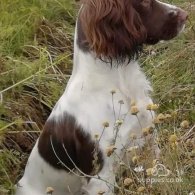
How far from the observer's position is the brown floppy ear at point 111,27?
381cm

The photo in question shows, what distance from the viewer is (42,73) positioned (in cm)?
525

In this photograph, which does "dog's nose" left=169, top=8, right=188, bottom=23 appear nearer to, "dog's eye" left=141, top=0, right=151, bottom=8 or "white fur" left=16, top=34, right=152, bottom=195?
"dog's eye" left=141, top=0, right=151, bottom=8

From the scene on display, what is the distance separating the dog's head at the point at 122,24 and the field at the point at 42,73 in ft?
1.64

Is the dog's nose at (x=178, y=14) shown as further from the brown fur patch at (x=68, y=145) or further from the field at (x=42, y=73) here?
the brown fur patch at (x=68, y=145)

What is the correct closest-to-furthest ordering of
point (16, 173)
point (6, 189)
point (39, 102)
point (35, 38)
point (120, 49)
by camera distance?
point (120, 49)
point (6, 189)
point (16, 173)
point (39, 102)
point (35, 38)

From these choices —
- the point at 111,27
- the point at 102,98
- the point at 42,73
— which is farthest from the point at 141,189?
the point at 42,73

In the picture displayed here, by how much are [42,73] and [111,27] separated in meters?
1.49

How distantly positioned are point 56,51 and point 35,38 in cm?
22

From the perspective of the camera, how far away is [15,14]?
19.6ft

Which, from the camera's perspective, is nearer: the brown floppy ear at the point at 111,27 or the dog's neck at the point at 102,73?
the brown floppy ear at the point at 111,27

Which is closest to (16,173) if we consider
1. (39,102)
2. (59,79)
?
(39,102)

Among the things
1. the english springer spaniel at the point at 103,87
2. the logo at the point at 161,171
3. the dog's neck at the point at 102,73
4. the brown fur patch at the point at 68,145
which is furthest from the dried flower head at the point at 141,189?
the dog's neck at the point at 102,73

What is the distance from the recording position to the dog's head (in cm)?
382

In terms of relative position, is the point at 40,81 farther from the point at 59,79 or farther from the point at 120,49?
the point at 120,49
